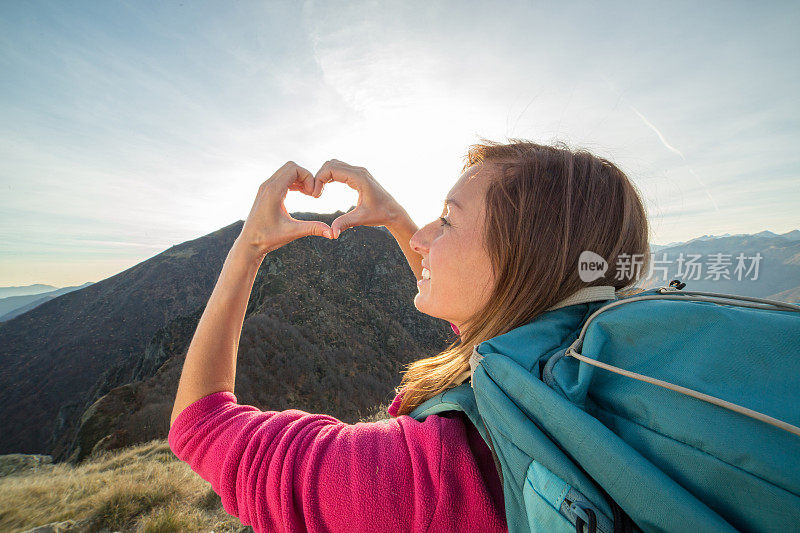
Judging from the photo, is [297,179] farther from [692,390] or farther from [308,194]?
[692,390]

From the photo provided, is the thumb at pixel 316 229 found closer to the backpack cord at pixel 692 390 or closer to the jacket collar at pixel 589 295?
the jacket collar at pixel 589 295

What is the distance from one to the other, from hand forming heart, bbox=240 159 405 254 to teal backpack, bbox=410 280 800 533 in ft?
3.20

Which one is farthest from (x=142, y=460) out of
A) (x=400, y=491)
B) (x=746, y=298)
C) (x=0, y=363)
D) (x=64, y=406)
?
(x=0, y=363)

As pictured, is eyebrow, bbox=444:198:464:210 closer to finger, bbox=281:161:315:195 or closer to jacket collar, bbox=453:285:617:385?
jacket collar, bbox=453:285:617:385

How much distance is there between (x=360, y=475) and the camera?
2.78ft

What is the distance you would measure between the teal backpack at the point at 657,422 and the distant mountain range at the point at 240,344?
2.60 ft

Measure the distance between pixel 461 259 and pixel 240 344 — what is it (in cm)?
1526

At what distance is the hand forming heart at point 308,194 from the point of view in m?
1.50

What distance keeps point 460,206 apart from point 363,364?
1682cm

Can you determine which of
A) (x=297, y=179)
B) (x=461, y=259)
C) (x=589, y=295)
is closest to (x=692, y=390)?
(x=589, y=295)

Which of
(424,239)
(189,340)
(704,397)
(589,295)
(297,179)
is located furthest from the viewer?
(189,340)

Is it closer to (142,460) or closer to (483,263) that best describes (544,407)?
(483,263)

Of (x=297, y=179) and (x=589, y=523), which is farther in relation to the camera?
(x=297, y=179)

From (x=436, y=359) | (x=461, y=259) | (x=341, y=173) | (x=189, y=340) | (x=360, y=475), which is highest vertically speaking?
(x=341, y=173)
